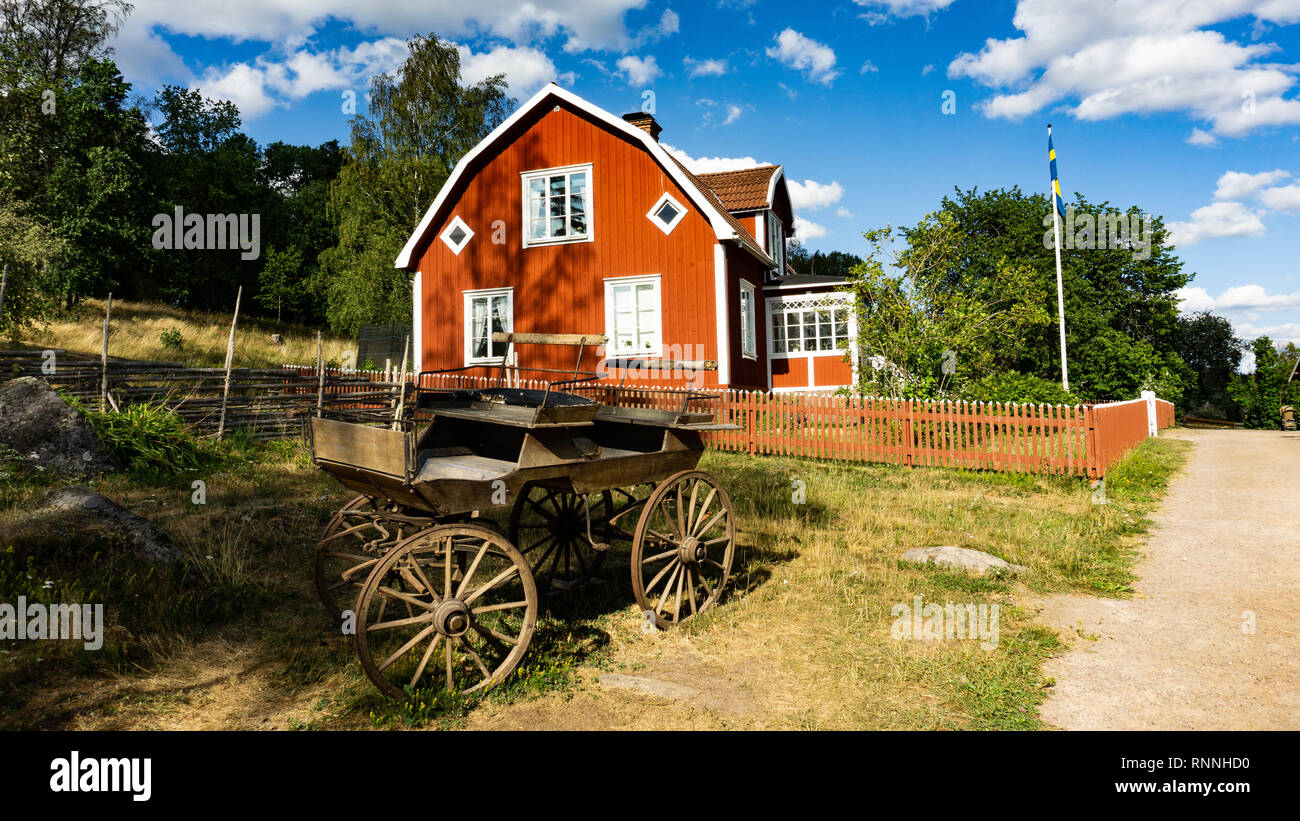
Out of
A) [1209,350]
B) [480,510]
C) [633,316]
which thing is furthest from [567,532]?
[1209,350]

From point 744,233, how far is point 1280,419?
35100mm

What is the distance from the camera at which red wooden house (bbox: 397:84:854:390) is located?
1755 centimetres

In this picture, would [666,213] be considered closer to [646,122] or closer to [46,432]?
[646,122]

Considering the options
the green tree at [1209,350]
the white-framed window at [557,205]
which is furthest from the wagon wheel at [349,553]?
the green tree at [1209,350]

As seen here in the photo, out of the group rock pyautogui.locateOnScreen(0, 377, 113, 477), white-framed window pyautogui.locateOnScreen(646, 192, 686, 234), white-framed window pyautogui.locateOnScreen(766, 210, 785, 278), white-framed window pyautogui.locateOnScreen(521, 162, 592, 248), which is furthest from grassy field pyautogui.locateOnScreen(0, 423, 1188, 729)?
white-framed window pyautogui.locateOnScreen(766, 210, 785, 278)

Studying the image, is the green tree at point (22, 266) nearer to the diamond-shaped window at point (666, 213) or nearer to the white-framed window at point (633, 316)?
the white-framed window at point (633, 316)

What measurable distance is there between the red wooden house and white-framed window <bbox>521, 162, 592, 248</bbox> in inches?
1.2

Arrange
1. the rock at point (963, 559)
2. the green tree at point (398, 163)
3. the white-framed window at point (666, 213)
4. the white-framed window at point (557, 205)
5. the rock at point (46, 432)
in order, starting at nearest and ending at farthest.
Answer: the rock at point (963, 559), the rock at point (46, 432), the white-framed window at point (666, 213), the white-framed window at point (557, 205), the green tree at point (398, 163)

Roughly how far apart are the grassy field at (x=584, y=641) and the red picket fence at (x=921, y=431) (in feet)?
12.0

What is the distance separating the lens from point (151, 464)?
10039mm

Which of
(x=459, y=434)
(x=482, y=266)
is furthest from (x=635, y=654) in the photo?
(x=482, y=266)

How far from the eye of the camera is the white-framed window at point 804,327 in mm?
21578

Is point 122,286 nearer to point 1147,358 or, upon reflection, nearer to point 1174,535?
point 1174,535

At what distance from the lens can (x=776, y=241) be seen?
2453 cm
